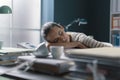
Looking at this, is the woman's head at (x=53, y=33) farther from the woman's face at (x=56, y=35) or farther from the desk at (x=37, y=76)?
the desk at (x=37, y=76)

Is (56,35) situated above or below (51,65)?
above

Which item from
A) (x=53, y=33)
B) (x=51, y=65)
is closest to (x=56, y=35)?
(x=53, y=33)

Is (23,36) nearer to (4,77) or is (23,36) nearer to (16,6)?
(16,6)

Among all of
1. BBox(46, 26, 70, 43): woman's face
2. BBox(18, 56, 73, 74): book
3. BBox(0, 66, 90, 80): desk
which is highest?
BBox(46, 26, 70, 43): woman's face

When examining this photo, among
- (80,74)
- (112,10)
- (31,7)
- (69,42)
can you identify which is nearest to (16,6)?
(31,7)

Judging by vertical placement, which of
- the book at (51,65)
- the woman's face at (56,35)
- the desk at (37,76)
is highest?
the woman's face at (56,35)

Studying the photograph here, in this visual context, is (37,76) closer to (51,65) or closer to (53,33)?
(51,65)

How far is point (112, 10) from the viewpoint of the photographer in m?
4.21

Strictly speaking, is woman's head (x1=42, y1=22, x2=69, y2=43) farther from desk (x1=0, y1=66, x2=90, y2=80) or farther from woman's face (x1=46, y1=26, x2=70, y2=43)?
desk (x1=0, y1=66, x2=90, y2=80)

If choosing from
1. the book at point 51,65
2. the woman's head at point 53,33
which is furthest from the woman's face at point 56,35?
the book at point 51,65

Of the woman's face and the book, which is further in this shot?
the woman's face

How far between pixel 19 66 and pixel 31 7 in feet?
10.4

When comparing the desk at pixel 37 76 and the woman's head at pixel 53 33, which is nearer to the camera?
the desk at pixel 37 76

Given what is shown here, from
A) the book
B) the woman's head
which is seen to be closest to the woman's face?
the woman's head
